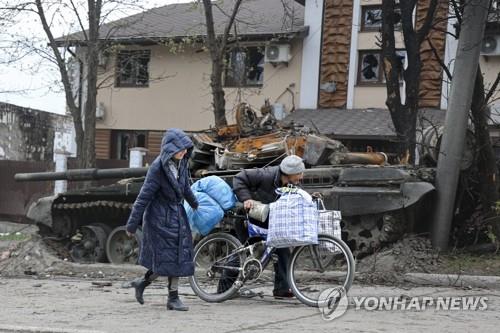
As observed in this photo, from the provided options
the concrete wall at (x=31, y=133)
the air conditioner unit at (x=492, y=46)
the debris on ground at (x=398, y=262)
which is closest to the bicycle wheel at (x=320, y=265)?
the debris on ground at (x=398, y=262)

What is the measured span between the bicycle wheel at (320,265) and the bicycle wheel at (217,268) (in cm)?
57

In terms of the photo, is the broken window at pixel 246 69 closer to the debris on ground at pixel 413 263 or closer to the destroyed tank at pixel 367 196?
the destroyed tank at pixel 367 196

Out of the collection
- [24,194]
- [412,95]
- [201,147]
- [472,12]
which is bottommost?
[24,194]

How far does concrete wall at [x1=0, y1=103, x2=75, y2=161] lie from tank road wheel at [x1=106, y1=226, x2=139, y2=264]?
16.6 metres

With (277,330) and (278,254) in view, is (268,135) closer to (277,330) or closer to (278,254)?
(278,254)

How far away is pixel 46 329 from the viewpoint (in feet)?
20.4

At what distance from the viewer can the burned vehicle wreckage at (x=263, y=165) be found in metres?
9.74

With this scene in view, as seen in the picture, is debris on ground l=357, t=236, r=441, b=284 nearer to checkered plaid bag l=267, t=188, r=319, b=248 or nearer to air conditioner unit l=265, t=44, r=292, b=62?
checkered plaid bag l=267, t=188, r=319, b=248

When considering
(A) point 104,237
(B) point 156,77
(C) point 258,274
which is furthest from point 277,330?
(B) point 156,77

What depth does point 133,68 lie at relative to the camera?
2688cm

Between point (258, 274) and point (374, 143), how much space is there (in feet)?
46.9

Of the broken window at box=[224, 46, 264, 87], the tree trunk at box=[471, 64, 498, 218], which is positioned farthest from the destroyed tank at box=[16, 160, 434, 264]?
the broken window at box=[224, 46, 264, 87]

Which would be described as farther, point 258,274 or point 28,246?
point 28,246

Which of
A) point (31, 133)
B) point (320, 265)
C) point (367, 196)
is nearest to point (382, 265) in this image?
point (367, 196)
